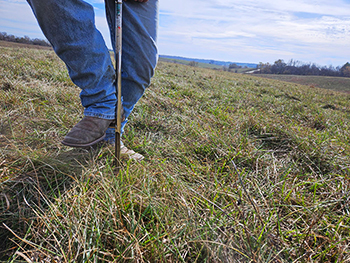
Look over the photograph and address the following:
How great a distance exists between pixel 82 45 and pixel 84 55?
2.1 inches

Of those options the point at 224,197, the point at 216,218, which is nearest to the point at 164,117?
the point at 224,197

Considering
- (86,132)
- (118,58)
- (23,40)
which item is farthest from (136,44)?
(23,40)

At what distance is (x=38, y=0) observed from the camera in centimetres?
105

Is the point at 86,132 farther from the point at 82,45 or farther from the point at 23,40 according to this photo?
the point at 23,40

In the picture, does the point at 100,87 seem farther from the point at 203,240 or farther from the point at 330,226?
the point at 330,226

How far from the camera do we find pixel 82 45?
1.17m

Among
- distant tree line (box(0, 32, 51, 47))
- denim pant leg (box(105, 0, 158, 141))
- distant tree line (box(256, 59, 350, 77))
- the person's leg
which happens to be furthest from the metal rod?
distant tree line (box(256, 59, 350, 77))

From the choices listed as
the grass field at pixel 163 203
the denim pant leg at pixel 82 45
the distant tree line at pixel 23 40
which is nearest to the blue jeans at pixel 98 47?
the denim pant leg at pixel 82 45

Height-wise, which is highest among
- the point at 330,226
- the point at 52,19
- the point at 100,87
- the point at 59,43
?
the point at 52,19

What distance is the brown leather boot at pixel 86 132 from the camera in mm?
1276

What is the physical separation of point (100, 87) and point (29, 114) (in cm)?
120

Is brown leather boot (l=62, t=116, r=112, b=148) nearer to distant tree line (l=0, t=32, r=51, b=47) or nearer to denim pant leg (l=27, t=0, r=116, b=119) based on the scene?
denim pant leg (l=27, t=0, r=116, b=119)

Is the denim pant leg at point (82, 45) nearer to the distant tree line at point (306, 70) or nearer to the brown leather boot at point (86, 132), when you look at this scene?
the brown leather boot at point (86, 132)

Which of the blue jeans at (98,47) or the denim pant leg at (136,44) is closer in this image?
the blue jeans at (98,47)
